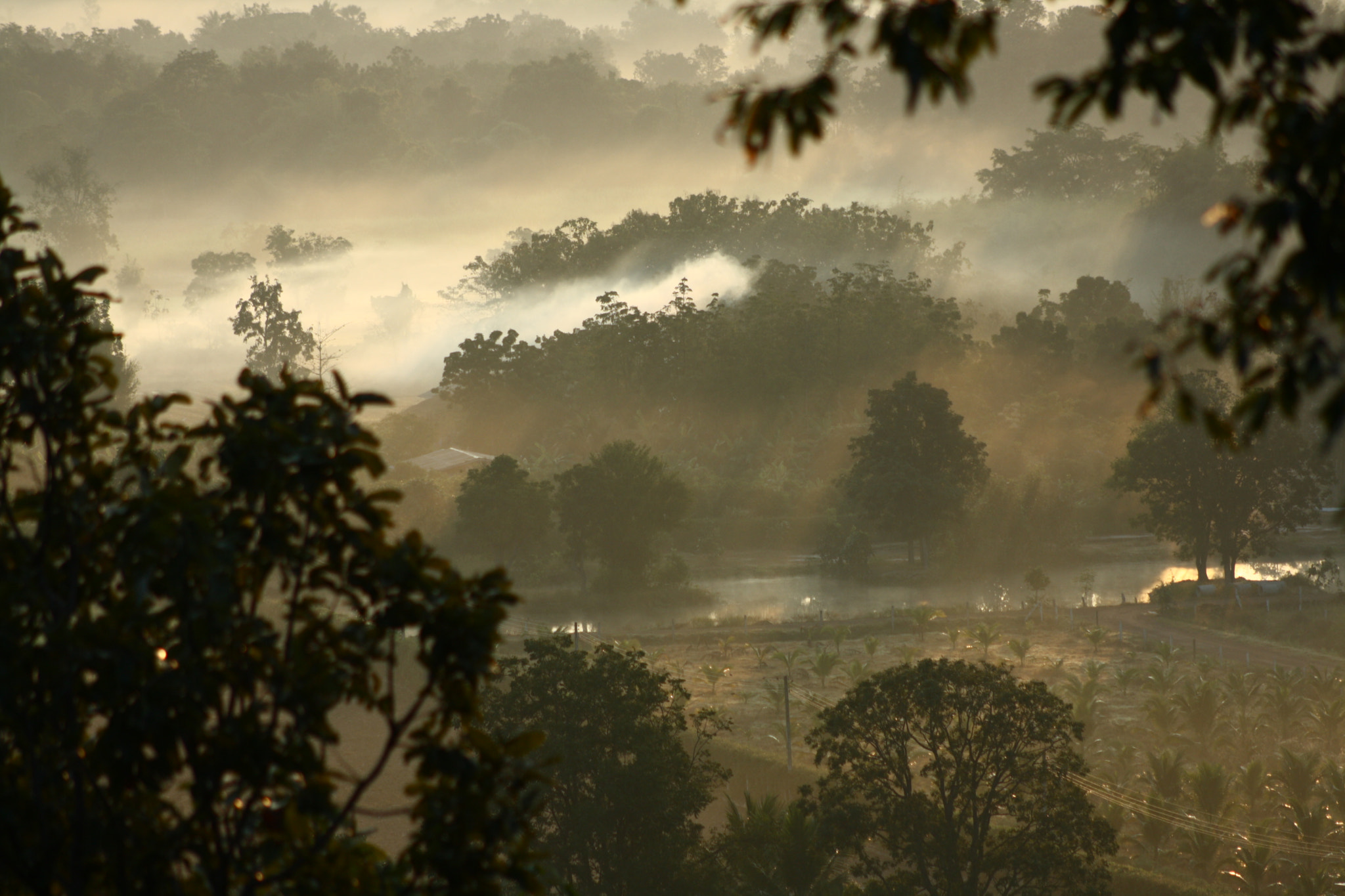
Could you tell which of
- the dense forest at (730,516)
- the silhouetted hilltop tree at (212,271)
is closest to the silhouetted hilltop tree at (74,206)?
the dense forest at (730,516)

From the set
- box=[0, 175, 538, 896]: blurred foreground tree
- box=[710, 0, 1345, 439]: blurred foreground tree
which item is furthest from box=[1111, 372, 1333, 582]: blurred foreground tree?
box=[0, 175, 538, 896]: blurred foreground tree

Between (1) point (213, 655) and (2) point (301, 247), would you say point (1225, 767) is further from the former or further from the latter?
(2) point (301, 247)

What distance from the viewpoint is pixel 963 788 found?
14.0 metres

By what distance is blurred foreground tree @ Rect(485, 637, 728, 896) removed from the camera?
45.2 feet

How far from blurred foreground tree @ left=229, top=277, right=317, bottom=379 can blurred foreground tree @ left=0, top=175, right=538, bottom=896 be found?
5762cm

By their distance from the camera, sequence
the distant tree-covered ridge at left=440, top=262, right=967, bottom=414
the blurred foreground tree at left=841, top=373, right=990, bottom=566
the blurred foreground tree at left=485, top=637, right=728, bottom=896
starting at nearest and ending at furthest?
the blurred foreground tree at left=485, top=637, right=728, bottom=896 < the blurred foreground tree at left=841, top=373, right=990, bottom=566 < the distant tree-covered ridge at left=440, top=262, right=967, bottom=414

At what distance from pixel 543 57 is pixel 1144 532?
150723mm

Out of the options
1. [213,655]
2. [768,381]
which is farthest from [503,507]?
[213,655]

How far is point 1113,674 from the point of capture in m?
27.8

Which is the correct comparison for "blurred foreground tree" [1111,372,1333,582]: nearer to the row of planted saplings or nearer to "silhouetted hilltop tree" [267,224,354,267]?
the row of planted saplings

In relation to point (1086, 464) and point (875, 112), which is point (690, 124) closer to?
point (875, 112)

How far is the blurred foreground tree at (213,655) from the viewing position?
3.65 metres

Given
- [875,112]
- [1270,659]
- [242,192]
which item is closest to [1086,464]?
[1270,659]

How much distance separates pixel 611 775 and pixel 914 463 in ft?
92.7
